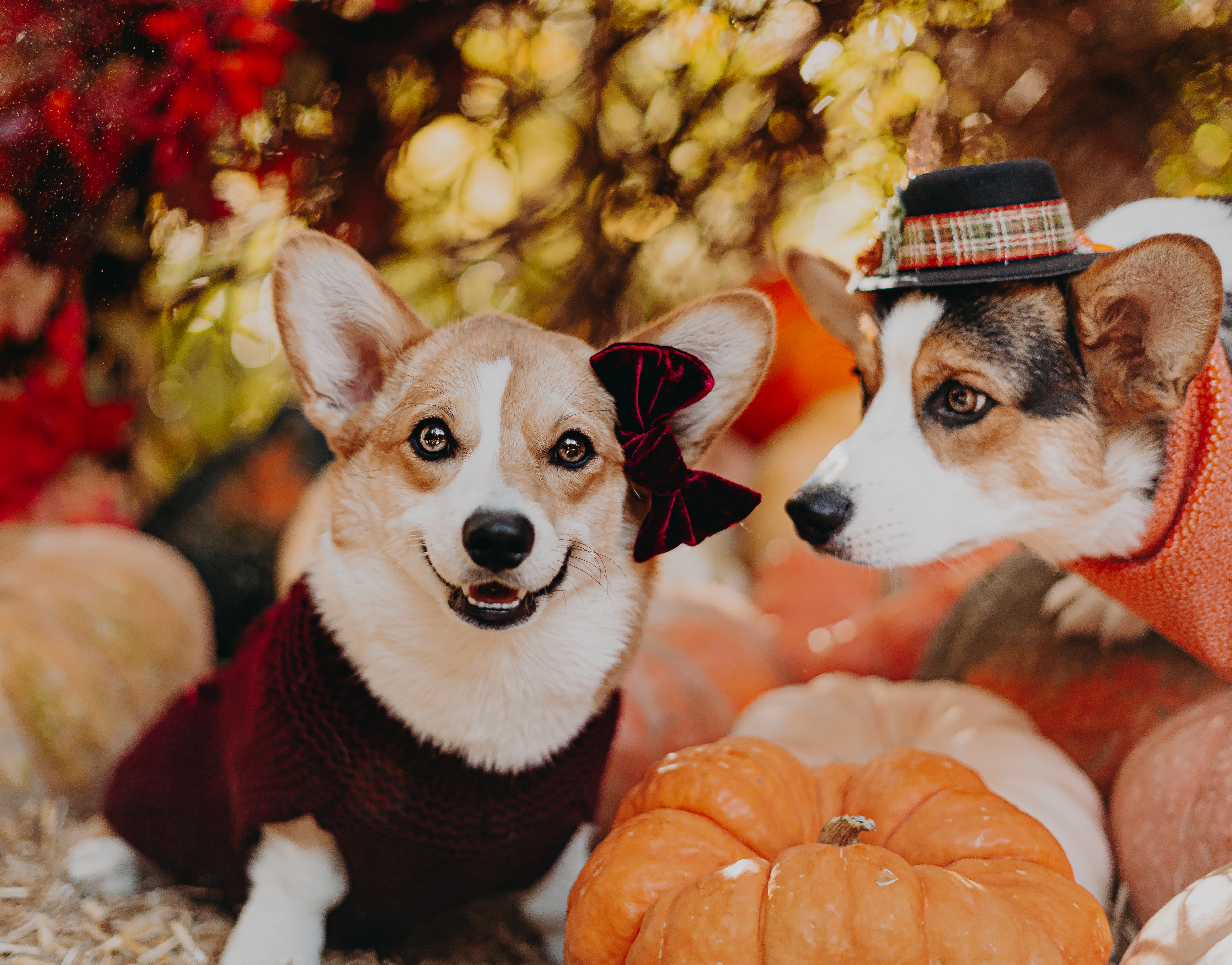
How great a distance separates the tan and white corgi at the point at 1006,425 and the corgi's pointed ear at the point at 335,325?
0.96 metres

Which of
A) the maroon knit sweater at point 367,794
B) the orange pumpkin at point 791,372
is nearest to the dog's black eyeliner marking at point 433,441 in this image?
the maroon knit sweater at point 367,794

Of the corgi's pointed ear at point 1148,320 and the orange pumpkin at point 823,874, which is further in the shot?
the corgi's pointed ear at point 1148,320

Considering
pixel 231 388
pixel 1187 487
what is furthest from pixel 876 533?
pixel 231 388

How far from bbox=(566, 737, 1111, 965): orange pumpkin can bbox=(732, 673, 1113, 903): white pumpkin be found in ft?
0.71

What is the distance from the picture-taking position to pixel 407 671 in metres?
1.79

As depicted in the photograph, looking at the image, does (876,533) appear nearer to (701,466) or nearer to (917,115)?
(701,466)

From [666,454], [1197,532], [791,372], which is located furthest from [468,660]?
[791,372]

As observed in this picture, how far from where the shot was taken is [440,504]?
1643mm

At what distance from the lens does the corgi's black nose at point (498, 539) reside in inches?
58.7

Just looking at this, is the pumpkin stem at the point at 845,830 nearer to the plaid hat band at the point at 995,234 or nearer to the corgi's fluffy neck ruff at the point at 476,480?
the corgi's fluffy neck ruff at the point at 476,480

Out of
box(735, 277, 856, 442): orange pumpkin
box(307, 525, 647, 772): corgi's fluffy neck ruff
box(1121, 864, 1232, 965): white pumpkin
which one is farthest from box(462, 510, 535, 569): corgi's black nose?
box(735, 277, 856, 442): orange pumpkin

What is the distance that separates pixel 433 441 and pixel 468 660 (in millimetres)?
444

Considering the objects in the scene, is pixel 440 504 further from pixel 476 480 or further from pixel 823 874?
pixel 823 874

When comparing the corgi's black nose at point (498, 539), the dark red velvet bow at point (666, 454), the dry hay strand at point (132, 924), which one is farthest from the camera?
the dry hay strand at point (132, 924)
